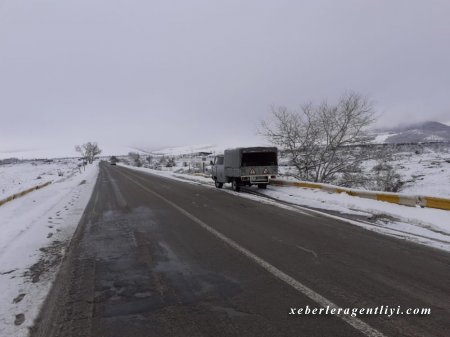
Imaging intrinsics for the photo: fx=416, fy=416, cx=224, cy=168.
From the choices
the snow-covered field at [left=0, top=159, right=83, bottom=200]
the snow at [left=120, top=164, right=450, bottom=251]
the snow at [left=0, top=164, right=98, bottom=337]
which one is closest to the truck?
the snow at [left=120, top=164, right=450, bottom=251]

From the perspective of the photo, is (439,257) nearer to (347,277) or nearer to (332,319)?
(347,277)

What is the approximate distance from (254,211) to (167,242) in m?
5.56

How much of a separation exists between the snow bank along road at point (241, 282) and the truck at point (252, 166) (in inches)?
504

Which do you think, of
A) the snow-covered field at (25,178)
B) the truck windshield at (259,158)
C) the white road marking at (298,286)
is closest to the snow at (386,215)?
the white road marking at (298,286)

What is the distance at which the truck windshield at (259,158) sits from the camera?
2407 centimetres

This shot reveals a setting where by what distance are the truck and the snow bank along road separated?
12.8 m

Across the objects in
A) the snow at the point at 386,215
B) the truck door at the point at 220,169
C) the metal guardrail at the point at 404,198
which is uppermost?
the truck door at the point at 220,169

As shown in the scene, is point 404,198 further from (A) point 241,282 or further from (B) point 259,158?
(B) point 259,158

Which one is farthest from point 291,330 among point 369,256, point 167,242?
point 167,242

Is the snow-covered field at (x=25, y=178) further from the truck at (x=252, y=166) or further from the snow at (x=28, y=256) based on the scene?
the truck at (x=252, y=166)

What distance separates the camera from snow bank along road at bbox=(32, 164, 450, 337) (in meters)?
4.42

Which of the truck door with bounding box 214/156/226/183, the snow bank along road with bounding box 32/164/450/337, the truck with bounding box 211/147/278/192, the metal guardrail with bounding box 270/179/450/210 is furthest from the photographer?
the truck door with bounding box 214/156/226/183

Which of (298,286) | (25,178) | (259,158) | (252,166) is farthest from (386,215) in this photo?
(25,178)

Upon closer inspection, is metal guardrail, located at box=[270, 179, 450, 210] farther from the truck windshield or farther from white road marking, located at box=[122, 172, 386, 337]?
white road marking, located at box=[122, 172, 386, 337]
